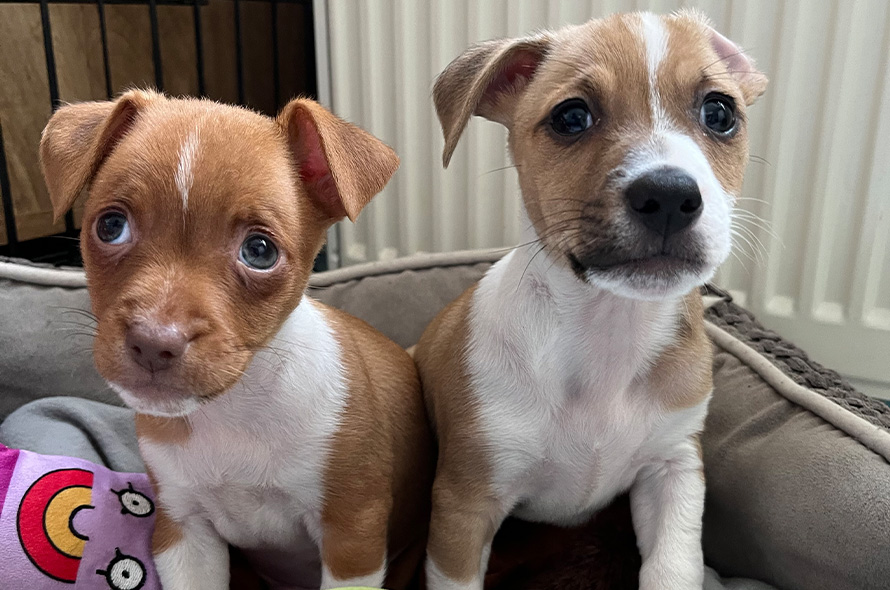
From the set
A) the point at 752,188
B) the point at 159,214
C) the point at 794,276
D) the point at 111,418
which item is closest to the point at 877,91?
the point at 752,188

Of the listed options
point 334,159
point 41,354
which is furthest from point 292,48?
point 334,159

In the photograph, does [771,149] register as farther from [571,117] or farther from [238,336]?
[238,336]

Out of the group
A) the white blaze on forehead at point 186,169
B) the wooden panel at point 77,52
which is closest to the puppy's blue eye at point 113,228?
the white blaze on forehead at point 186,169

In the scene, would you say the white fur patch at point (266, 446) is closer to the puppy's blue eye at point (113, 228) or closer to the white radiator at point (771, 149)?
the puppy's blue eye at point (113, 228)

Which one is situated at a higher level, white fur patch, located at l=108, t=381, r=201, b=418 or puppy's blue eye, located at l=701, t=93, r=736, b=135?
puppy's blue eye, located at l=701, t=93, r=736, b=135

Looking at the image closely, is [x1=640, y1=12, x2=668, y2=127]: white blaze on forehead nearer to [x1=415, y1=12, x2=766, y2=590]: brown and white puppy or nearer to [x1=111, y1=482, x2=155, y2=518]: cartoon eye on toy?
[x1=415, y1=12, x2=766, y2=590]: brown and white puppy

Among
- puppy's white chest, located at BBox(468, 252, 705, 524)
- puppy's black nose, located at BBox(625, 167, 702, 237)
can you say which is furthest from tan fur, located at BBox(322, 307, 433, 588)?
puppy's black nose, located at BBox(625, 167, 702, 237)

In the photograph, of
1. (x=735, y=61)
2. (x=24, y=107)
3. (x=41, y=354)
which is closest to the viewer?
(x=735, y=61)
